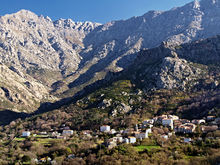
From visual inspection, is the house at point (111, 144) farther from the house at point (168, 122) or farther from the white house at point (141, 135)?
the house at point (168, 122)

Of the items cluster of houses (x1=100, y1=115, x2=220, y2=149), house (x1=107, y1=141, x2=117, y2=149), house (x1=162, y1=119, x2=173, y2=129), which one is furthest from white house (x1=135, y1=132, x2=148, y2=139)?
house (x1=162, y1=119, x2=173, y2=129)

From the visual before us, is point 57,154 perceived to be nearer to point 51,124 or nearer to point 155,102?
point 51,124

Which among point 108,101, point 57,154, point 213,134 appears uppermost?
point 108,101


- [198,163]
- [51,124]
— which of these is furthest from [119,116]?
[198,163]

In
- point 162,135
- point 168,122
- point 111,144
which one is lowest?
point 111,144

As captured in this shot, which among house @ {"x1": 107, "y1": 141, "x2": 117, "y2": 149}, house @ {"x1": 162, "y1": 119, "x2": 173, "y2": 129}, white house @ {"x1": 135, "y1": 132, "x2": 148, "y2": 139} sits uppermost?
house @ {"x1": 162, "y1": 119, "x2": 173, "y2": 129}

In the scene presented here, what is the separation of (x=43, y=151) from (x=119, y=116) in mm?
72618

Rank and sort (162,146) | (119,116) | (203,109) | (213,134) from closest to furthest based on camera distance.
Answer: (162,146) < (213,134) < (203,109) < (119,116)

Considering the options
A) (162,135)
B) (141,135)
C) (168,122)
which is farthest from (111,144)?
(168,122)

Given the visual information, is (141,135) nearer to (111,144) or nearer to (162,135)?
(162,135)

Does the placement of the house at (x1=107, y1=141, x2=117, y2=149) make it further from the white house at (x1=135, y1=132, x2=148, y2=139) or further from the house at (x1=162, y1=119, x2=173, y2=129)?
the house at (x1=162, y1=119, x2=173, y2=129)

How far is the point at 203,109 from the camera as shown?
144 meters

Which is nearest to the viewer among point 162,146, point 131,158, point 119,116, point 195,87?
point 131,158

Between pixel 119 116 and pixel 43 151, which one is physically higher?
pixel 119 116
